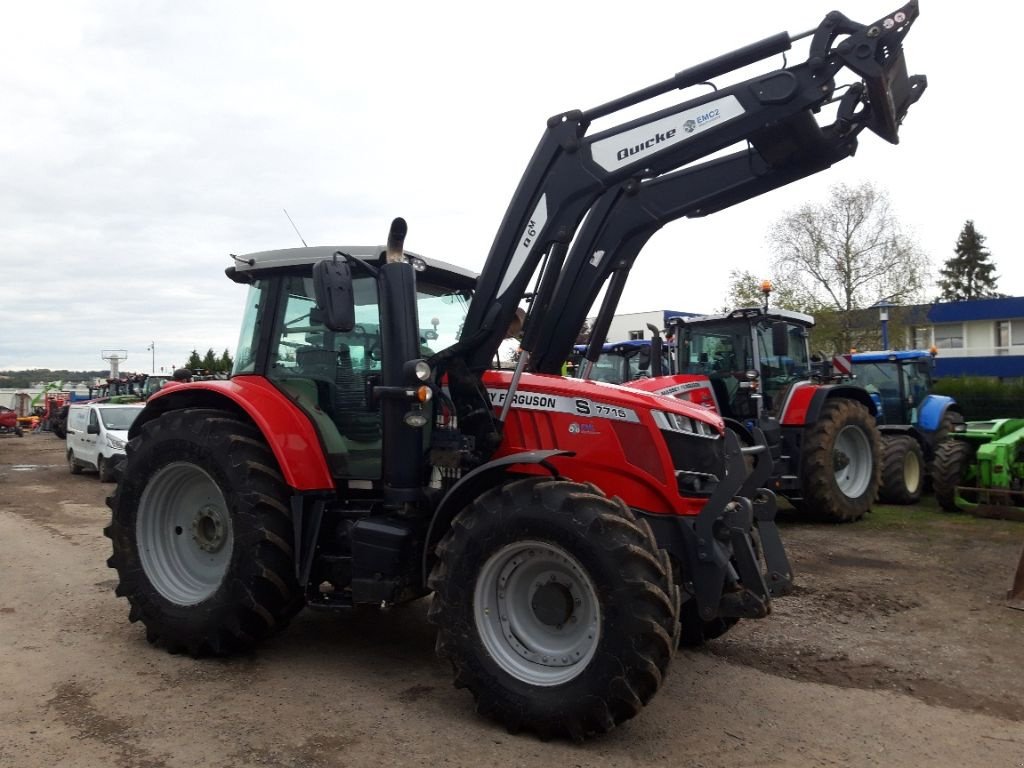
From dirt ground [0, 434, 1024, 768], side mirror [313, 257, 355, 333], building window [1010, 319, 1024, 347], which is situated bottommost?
dirt ground [0, 434, 1024, 768]

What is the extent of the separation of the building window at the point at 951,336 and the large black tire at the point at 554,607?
47.4 metres

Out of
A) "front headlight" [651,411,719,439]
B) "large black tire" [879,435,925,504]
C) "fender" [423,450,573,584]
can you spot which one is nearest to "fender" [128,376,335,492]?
"fender" [423,450,573,584]

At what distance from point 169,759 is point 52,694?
1.23m

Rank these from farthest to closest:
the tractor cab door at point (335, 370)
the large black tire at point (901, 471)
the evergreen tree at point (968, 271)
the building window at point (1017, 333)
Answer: the evergreen tree at point (968, 271), the building window at point (1017, 333), the large black tire at point (901, 471), the tractor cab door at point (335, 370)

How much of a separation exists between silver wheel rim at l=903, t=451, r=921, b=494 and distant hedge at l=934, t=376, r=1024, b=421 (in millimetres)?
13163

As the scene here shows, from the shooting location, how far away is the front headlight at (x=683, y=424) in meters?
4.39

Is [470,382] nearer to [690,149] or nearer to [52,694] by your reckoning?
[690,149]

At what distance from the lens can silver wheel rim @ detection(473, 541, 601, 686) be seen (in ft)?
13.0

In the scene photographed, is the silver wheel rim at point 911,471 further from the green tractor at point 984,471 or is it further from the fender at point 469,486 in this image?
the fender at point 469,486

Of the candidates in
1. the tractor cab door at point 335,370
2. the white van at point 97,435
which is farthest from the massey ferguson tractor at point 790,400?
the white van at point 97,435

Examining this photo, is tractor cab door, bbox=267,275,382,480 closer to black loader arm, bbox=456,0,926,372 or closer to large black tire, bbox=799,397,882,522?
black loader arm, bbox=456,0,926,372

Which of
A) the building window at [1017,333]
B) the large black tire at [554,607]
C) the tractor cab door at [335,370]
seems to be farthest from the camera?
the building window at [1017,333]

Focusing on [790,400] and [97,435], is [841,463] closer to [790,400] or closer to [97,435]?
[790,400]

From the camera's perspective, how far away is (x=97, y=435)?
16.0 metres
